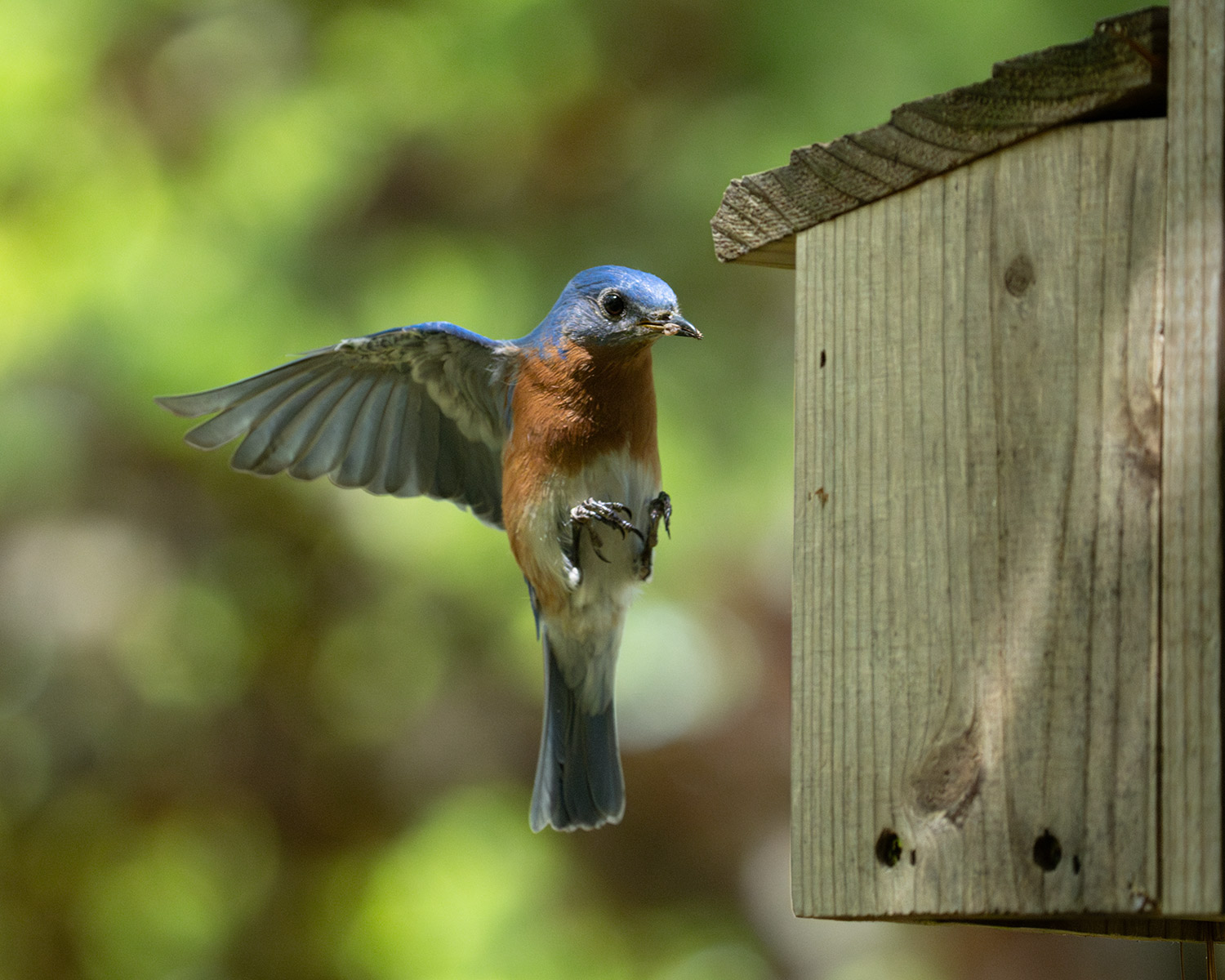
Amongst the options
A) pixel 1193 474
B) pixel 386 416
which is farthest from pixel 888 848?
pixel 386 416

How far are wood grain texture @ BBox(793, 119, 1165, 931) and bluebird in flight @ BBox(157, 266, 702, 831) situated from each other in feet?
2.49

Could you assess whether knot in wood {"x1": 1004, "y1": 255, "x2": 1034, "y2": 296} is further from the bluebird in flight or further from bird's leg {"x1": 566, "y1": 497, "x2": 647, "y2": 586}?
bird's leg {"x1": 566, "y1": 497, "x2": 647, "y2": 586}

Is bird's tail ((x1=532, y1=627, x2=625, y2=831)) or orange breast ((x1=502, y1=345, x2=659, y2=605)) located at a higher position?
orange breast ((x1=502, y1=345, x2=659, y2=605))

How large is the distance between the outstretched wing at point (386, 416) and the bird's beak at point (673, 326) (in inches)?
21.9

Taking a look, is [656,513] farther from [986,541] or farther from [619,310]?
[986,541]

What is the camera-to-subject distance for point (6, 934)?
549 centimetres

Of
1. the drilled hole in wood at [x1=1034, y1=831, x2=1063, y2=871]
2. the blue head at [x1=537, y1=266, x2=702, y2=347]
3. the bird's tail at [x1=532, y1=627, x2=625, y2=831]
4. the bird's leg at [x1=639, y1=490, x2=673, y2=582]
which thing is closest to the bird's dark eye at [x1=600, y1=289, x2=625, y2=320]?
the blue head at [x1=537, y1=266, x2=702, y2=347]

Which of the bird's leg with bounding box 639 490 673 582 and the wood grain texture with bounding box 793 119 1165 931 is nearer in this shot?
the wood grain texture with bounding box 793 119 1165 931

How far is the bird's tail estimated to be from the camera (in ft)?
11.7

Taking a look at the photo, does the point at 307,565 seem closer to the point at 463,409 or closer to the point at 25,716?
the point at 25,716

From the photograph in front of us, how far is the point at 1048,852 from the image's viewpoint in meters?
1.91

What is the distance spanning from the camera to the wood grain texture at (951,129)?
1.95m

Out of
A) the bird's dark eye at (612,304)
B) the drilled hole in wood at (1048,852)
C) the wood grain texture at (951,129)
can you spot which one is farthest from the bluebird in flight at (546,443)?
the drilled hole in wood at (1048,852)

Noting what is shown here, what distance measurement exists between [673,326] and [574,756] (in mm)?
1284
